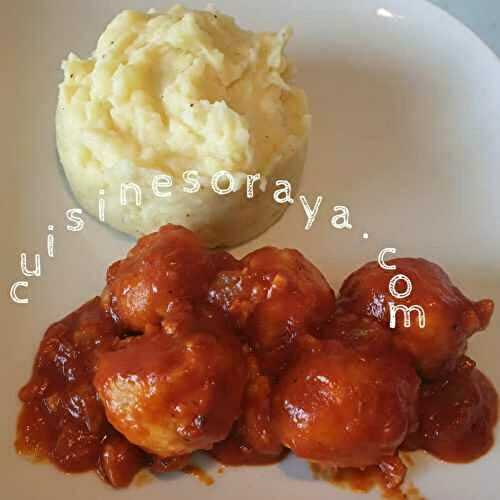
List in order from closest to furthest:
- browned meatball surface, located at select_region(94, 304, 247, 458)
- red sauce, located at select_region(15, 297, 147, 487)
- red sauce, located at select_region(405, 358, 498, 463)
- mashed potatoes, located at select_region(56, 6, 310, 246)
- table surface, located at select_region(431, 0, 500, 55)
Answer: browned meatball surface, located at select_region(94, 304, 247, 458)
red sauce, located at select_region(15, 297, 147, 487)
red sauce, located at select_region(405, 358, 498, 463)
mashed potatoes, located at select_region(56, 6, 310, 246)
table surface, located at select_region(431, 0, 500, 55)

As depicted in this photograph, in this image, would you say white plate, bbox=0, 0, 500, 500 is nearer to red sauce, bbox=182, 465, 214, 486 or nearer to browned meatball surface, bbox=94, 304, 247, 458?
red sauce, bbox=182, 465, 214, 486

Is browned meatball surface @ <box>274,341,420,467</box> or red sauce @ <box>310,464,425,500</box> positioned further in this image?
red sauce @ <box>310,464,425,500</box>

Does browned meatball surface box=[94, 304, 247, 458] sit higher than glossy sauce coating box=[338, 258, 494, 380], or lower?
lower

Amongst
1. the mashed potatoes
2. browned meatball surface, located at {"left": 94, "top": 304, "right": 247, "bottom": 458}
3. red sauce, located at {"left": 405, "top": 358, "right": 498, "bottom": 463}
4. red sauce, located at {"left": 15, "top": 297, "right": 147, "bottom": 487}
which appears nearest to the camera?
browned meatball surface, located at {"left": 94, "top": 304, "right": 247, "bottom": 458}

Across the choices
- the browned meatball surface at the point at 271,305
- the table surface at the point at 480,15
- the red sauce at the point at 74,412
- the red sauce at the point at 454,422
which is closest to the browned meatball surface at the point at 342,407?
the browned meatball surface at the point at 271,305

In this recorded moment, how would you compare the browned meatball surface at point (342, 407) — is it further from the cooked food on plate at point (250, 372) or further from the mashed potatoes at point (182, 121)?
the mashed potatoes at point (182, 121)

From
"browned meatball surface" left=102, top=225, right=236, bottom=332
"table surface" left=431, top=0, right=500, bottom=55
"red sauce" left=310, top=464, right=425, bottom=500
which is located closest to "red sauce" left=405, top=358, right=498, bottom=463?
"red sauce" left=310, top=464, right=425, bottom=500
